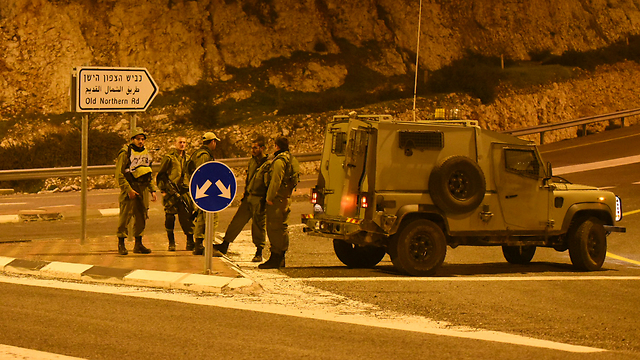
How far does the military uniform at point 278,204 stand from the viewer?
12.1m

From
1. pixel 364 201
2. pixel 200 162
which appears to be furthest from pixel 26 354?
pixel 200 162

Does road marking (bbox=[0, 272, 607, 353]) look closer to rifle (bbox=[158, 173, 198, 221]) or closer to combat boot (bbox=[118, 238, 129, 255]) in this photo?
combat boot (bbox=[118, 238, 129, 255])

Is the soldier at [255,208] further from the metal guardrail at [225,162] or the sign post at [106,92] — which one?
the metal guardrail at [225,162]

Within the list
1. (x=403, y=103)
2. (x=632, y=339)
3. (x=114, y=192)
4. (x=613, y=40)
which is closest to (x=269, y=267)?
(x=632, y=339)

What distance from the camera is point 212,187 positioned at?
10.7 m

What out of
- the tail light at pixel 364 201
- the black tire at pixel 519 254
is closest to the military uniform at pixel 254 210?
the tail light at pixel 364 201

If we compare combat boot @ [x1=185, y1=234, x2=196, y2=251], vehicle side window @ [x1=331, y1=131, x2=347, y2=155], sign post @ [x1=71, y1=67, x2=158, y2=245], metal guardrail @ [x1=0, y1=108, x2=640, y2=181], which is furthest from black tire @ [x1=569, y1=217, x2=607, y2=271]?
metal guardrail @ [x1=0, y1=108, x2=640, y2=181]

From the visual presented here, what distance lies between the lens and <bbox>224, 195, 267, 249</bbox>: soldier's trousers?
499 inches

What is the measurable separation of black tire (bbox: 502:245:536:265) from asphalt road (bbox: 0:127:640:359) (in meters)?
0.17

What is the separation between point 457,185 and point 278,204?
2.45 m

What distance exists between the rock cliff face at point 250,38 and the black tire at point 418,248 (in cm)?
2429

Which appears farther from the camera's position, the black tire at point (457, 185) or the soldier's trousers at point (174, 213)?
the soldier's trousers at point (174, 213)

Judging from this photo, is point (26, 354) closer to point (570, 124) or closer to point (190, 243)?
point (190, 243)

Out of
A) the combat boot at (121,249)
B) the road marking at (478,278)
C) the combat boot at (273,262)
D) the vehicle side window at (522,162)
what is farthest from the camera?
the combat boot at (121,249)
